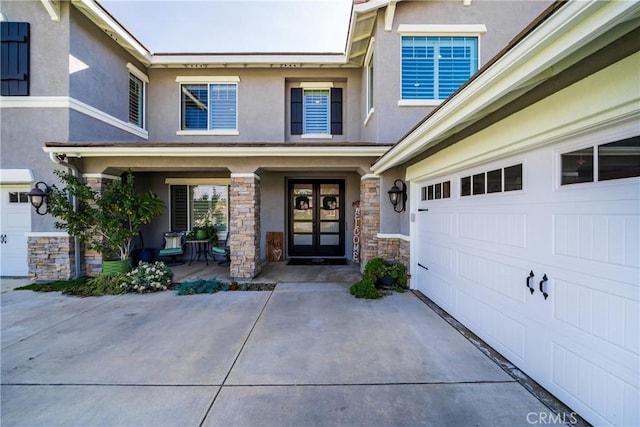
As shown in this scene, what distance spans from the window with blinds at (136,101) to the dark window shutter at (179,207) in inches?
90.8

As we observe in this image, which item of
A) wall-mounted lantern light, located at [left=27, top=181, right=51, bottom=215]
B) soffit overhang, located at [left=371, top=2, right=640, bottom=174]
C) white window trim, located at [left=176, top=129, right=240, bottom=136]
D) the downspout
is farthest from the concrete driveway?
white window trim, located at [left=176, top=129, right=240, bottom=136]

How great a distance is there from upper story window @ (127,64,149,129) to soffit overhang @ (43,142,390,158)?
3.00 metres

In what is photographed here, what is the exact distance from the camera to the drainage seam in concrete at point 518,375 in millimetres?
2458

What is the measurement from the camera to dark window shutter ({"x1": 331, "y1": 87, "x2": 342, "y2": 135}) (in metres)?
9.48

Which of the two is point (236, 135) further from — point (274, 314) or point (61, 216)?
point (274, 314)

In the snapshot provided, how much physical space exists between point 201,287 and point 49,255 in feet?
12.5

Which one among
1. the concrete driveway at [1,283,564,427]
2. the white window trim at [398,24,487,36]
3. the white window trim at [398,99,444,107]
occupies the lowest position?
the concrete driveway at [1,283,564,427]

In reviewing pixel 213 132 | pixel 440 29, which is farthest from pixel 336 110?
pixel 213 132

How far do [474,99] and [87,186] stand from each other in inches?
308

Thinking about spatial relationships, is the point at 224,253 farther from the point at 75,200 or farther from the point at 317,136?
the point at 317,136

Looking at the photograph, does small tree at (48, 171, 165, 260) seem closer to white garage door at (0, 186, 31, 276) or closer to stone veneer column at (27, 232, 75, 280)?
stone veneer column at (27, 232, 75, 280)

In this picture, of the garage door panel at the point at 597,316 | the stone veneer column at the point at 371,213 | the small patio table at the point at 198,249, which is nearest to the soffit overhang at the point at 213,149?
the stone veneer column at the point at 371,213

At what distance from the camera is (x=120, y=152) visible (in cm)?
637

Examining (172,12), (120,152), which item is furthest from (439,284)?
(172,12)
